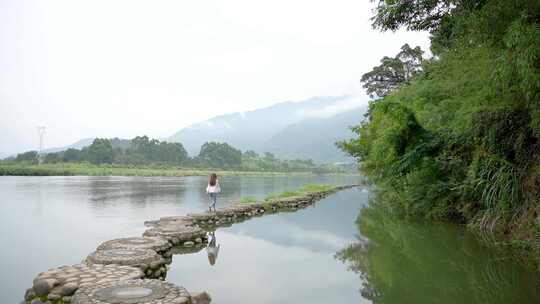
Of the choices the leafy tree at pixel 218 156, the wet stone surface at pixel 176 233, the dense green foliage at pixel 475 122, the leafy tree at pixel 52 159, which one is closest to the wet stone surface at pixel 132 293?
the wet stone surface at pixel 176 233

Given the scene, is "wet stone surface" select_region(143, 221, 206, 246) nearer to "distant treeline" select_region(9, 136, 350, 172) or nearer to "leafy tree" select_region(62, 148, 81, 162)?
"distant treeline" select_region(9, 136, 350, 172)

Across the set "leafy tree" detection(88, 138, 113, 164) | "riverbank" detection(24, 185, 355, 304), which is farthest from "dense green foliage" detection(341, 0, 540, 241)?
"leafy tree" detection(88, 138, 113, 164)

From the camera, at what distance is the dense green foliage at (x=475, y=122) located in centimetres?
607

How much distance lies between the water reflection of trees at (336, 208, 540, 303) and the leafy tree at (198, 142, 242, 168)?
81.8 metres

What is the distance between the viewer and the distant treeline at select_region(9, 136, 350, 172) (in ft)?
250

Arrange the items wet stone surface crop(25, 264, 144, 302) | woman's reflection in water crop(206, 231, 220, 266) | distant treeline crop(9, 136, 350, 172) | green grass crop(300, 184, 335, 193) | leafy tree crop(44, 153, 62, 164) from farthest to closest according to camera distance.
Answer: distant treeline crop(9, 136, 350, 172)
leafy tree crop(44, 153, 62, 164)
green grass crop(300, 184, 335, 193)
woman's reflection in water crop(206, 231, 220, 266)
wet stone surface crop(25, 264, 144, 302)

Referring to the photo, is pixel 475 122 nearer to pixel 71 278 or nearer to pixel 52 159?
pixel 71 278

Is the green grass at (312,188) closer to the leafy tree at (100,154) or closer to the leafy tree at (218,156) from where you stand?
the leafy tree at (100,154)

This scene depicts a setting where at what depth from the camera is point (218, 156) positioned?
92375 mm

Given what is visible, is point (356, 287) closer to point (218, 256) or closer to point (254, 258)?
point (254, 258)

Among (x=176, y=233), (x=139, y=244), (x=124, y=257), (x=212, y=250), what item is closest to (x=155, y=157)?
(x=176, y=233)

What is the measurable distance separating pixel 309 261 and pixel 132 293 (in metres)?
3.84

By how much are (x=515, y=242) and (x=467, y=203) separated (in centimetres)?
316

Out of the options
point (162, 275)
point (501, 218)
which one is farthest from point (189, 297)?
point (501, 218)
